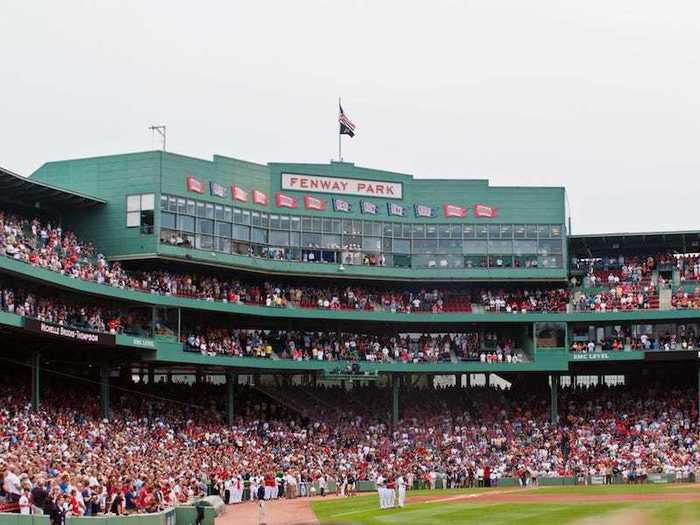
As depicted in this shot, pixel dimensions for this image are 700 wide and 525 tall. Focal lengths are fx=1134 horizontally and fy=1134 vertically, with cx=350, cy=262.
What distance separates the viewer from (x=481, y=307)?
214 ft

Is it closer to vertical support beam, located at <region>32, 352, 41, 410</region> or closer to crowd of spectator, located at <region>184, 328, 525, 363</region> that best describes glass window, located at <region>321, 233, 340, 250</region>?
crowd of spectator, located at <region>184, 328, 525, 363</region>

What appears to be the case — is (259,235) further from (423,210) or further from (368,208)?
(423,210)

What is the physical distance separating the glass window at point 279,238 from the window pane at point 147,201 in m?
7.56

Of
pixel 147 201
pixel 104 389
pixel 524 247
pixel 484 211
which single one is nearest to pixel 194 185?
pixel 147 201

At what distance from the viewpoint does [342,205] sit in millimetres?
64375

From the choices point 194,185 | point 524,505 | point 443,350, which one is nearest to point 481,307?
point 443,350

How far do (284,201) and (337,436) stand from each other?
530 inches

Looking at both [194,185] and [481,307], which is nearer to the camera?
[194,185]

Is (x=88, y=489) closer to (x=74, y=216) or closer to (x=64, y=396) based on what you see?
(x=64, y=396)

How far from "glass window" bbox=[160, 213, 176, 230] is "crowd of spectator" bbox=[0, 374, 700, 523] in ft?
28.0

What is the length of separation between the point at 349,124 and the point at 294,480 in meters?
24.2

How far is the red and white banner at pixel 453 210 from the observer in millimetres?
65875

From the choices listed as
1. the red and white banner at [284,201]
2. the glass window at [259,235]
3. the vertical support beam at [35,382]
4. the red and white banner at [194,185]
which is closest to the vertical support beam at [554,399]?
the red and white banner at [284,201]

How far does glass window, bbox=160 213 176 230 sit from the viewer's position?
58.0 m
